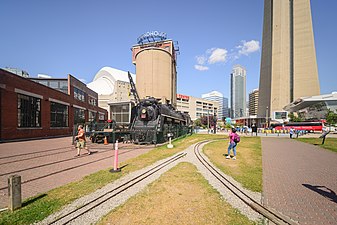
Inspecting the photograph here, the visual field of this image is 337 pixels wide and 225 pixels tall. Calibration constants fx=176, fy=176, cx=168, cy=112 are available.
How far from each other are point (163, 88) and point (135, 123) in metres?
43.8

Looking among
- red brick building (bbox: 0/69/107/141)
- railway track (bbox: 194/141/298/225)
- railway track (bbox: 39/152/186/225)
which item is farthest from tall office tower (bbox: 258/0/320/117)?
railway track (bbox: 39/152/186/225)

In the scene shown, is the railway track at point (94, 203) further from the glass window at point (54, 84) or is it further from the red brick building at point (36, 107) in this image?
the glass window at point (54, 84)

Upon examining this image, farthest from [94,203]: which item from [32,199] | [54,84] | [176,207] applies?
[54,84]

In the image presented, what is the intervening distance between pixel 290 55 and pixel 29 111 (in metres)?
105

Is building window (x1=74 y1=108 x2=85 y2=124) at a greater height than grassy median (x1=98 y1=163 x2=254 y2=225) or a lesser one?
greater

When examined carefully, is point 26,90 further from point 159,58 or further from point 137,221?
point 159,58

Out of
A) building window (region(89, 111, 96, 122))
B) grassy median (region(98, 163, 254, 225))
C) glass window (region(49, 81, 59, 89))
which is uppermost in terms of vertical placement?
glass window (region(49, 81, 59, 89))

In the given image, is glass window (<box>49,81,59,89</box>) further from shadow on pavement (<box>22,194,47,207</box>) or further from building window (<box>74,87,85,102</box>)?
shadow on pavement (<box>22,194,47,207</box>)

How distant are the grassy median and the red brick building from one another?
67.8 ft

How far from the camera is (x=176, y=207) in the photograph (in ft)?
13.3

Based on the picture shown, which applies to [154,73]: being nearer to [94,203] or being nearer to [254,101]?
[94,203]

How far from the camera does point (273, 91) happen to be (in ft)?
283

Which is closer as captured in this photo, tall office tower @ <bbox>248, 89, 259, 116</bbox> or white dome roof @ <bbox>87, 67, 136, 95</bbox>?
white dome roof @ <bbox>87, 67, 136, 95</bbox>

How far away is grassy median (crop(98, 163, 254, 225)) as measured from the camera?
3.52 metres
